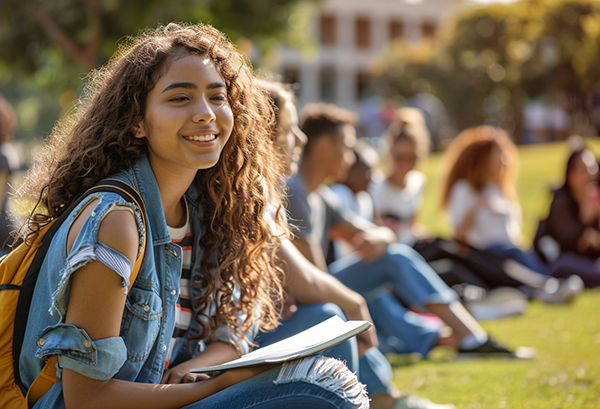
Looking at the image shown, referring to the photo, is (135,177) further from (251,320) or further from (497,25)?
(497,25)

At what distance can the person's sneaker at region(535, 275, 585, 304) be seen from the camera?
6625 millimetres

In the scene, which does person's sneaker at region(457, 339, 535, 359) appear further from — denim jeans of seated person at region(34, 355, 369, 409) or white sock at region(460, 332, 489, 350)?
denim jeans of seated person at region(34, 355, 369, 409)

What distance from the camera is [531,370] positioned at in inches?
166

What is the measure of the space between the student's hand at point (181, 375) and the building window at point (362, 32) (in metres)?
58.1

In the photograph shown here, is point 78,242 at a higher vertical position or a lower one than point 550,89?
lower

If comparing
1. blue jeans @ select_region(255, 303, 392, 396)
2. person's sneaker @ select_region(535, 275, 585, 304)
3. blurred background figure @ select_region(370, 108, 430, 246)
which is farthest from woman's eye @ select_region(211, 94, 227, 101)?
person's sneaker @ select_region(535, 275, 585, 304)

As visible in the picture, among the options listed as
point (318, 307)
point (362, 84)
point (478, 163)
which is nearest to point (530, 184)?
point (478, 163)

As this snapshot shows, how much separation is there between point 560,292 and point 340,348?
465 cm

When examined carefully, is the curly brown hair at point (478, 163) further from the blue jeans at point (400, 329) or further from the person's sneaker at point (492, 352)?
the person's sneaker at point (492, 352)

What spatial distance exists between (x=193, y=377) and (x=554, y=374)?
2.65 meters

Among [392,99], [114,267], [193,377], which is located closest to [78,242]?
[114,267]


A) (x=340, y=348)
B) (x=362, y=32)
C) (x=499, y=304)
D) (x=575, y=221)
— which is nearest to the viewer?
(x=340, y=348)

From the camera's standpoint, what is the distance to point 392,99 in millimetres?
38094

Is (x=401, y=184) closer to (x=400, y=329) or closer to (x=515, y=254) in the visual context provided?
(x=515, y=254)
